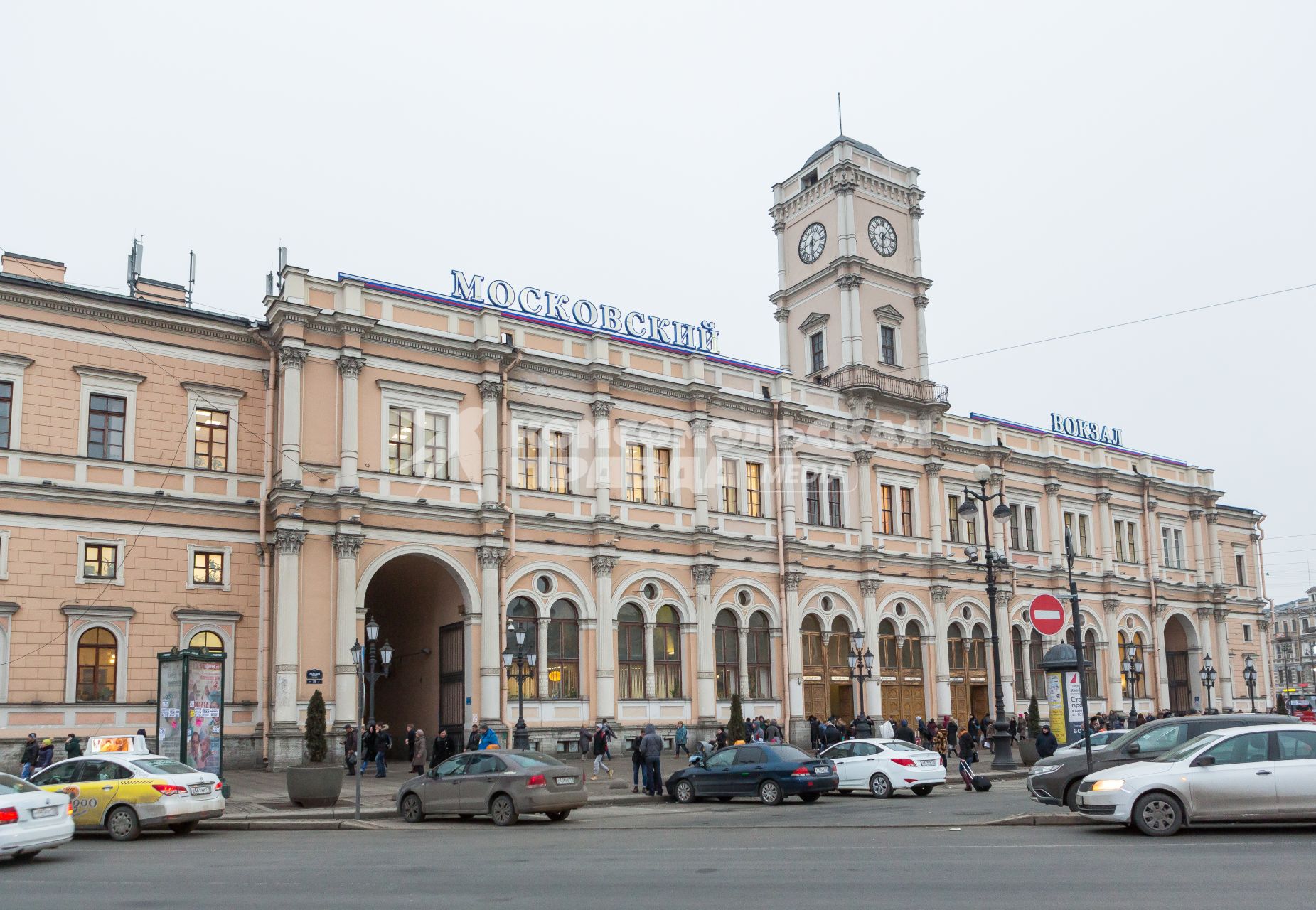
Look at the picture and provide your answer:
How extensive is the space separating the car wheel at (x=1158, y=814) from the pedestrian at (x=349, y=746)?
2330cm

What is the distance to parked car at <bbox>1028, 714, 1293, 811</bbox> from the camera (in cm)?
1859

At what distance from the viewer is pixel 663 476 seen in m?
44.0

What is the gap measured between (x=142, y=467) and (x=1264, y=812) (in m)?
29.1

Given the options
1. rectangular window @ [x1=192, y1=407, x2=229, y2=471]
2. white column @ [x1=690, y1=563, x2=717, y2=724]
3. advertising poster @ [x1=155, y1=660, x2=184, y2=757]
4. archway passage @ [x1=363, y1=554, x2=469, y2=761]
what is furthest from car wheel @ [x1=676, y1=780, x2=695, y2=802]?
rectangular window @ [x1=192, y1=407, x2=229, y2=471]

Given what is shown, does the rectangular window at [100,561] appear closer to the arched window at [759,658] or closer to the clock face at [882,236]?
the arched window at [759,658]

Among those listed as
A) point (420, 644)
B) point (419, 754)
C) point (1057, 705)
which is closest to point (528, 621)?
point (420, 644)

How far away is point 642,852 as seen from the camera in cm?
1570

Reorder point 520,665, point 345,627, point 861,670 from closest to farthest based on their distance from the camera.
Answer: point 520,665 → point 345,627 → point 861,670

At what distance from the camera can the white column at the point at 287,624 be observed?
33.3 metres

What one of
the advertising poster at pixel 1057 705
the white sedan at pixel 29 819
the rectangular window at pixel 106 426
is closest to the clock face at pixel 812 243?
the advertising poster at pixel 1057 705

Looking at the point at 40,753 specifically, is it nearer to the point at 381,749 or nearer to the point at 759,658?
the point at 381,749

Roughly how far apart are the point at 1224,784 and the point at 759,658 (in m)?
31.1

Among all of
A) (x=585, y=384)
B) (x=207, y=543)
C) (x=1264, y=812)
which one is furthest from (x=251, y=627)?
(x=1264, y=812)

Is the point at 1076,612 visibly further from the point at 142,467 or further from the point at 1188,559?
the point at 1188,559
